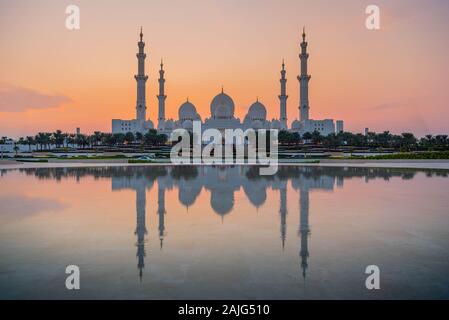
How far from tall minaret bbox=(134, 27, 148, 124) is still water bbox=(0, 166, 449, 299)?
38.7 meters

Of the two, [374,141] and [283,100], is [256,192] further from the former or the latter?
[283,100]

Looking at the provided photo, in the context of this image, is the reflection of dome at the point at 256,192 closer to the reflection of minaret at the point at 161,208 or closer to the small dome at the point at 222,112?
the reflection of minaret at the point at 161,208

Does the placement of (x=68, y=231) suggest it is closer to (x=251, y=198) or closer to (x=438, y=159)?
(x=251, y=198)

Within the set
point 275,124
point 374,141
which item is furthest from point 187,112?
point 374,141

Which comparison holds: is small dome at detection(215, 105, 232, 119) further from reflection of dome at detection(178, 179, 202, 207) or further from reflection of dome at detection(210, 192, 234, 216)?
reflection of dome at detection(210, 192, 234, 216)

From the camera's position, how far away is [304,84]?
160 ft

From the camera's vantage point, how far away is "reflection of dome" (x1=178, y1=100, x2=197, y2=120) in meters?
64.4

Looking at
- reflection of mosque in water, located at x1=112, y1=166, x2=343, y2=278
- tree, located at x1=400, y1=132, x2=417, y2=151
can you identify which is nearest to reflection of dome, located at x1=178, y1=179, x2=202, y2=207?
reflection of mosque in water, located at x1=112, y1=166, x2=343, y2=278

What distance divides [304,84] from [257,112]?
16.1 metres

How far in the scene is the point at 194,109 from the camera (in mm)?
65250

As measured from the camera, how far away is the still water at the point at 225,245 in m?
4.38

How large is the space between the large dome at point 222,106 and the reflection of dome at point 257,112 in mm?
3870
